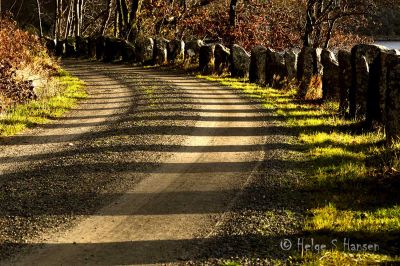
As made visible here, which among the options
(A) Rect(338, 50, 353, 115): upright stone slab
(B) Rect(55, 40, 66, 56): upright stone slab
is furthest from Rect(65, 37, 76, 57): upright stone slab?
(A) Rect(338, 50, 353, 115): upright stone slab

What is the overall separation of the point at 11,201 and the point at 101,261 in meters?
2.49

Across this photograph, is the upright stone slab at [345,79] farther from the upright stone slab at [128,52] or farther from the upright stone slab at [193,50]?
the upright stone slab at [128,52]

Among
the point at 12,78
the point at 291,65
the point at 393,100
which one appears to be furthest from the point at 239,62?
the point at 393,100

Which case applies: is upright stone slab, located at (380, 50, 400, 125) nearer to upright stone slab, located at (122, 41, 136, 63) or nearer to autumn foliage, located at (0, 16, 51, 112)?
autumn foliage, located at (0, 16, 51, 112)

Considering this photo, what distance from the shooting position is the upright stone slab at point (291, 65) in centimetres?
1833

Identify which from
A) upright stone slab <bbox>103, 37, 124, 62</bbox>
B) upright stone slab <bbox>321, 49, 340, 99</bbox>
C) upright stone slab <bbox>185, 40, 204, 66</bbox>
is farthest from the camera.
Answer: upright stone slab <bbox>103, 37, 124, 62</bbox>

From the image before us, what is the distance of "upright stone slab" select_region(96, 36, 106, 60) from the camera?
29.9 m

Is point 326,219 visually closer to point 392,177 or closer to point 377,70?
point 392,177

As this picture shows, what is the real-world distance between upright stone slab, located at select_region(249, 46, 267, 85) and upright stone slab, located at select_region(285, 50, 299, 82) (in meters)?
1.17

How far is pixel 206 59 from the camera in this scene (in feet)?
74.2

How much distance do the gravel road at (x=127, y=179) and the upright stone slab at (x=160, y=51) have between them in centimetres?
1120

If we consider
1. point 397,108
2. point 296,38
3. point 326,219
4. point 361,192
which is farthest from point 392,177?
point 296,38

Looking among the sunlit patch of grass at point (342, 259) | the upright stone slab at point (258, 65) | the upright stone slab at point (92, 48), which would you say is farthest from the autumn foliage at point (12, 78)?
the upright stone slab at point (92, 48)

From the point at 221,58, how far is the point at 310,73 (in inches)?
237
